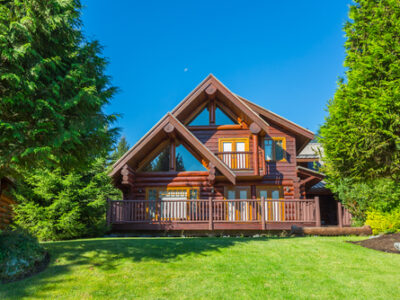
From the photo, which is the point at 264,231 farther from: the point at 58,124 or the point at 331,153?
the point at 58,124

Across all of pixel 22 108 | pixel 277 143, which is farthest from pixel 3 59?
pixel 277 143

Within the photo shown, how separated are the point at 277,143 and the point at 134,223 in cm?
1055

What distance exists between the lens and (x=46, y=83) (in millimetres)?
8719

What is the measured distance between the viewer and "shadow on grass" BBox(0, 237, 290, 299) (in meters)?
7.45

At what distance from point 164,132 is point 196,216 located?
201 inches

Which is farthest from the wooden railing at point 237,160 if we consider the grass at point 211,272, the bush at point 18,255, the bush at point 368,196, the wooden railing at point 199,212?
the bush at point 18,255

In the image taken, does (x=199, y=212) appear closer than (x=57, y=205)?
No

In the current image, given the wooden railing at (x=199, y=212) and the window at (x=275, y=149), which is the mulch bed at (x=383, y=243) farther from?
the window at (x=275, y=149)

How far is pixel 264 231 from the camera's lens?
58.3 feet

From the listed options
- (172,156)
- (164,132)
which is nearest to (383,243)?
(172,156)

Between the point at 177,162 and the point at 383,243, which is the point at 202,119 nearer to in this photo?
the point at 177,162

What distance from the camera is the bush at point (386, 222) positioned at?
14.2 meters

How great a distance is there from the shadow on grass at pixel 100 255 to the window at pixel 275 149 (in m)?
10.5

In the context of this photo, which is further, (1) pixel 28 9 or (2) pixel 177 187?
(2) pixel 177 187
